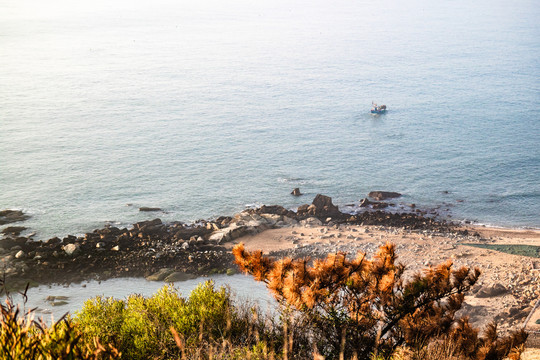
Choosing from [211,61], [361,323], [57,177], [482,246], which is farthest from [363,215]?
[211,61]

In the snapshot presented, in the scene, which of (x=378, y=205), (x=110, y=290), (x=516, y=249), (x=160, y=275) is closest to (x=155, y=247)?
(x=160, y=275)

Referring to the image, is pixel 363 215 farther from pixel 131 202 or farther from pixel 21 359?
pixel 21 359

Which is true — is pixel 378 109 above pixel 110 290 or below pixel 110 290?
above

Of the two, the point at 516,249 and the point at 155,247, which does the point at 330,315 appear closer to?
the point at 155,247

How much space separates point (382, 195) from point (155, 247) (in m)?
21.2

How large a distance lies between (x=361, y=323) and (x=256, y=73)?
84.3 meters

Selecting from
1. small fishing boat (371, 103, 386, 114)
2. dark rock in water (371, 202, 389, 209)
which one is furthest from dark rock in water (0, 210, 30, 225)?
small fishing boat (371, 103, 386, 114)

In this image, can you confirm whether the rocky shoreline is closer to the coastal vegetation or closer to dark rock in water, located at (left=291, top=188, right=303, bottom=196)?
dark rock in water, located at (left=291, top=188, right=303, bottom=196)

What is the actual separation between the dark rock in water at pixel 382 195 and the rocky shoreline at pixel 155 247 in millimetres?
5047

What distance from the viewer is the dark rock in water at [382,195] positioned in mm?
42719

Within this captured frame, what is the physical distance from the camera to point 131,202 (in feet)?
140

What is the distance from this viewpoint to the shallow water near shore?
78.2 ft

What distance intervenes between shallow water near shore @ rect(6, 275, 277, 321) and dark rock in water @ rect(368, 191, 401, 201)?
64.9 feet

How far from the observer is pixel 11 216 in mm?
38375
